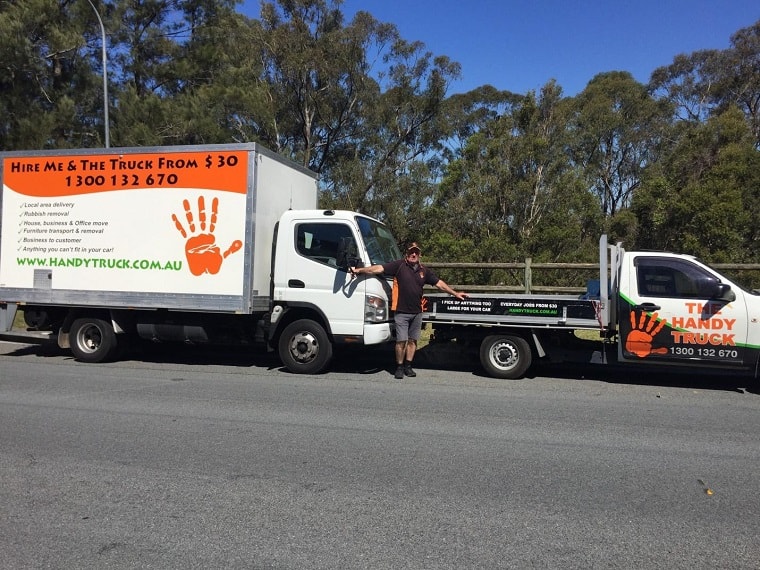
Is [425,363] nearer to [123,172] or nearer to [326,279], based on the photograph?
[326,279]

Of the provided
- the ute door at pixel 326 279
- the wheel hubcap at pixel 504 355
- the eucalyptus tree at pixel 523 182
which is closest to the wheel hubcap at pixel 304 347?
the ute door at pixel 326 279

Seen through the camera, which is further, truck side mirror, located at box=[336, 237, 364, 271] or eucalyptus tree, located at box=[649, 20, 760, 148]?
eucalyptus tree, located at box=[649, 20, 760, 148]

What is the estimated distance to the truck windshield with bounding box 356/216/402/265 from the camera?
9.05 m

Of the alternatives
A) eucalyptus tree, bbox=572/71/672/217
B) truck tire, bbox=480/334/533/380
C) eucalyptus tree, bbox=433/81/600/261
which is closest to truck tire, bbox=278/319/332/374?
truck tire, bbox=480/334/533/380

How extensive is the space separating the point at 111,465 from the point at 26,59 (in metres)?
20.7

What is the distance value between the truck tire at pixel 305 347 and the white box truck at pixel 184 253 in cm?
2

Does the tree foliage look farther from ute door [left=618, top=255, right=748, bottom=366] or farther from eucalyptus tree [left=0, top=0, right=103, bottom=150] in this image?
ute door [left=618, top=255, right=748, bottom=366]

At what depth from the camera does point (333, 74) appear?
1122 inches

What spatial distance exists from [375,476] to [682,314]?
5223mm

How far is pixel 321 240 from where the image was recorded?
902 centimetres

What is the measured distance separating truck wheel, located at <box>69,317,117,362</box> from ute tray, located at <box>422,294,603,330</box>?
5067 millimetres

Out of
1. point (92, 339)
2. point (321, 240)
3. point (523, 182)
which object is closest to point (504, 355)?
point (321, 240)

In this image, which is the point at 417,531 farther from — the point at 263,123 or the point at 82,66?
the point at 263,123

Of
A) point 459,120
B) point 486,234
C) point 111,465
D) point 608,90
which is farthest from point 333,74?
point 111,465
